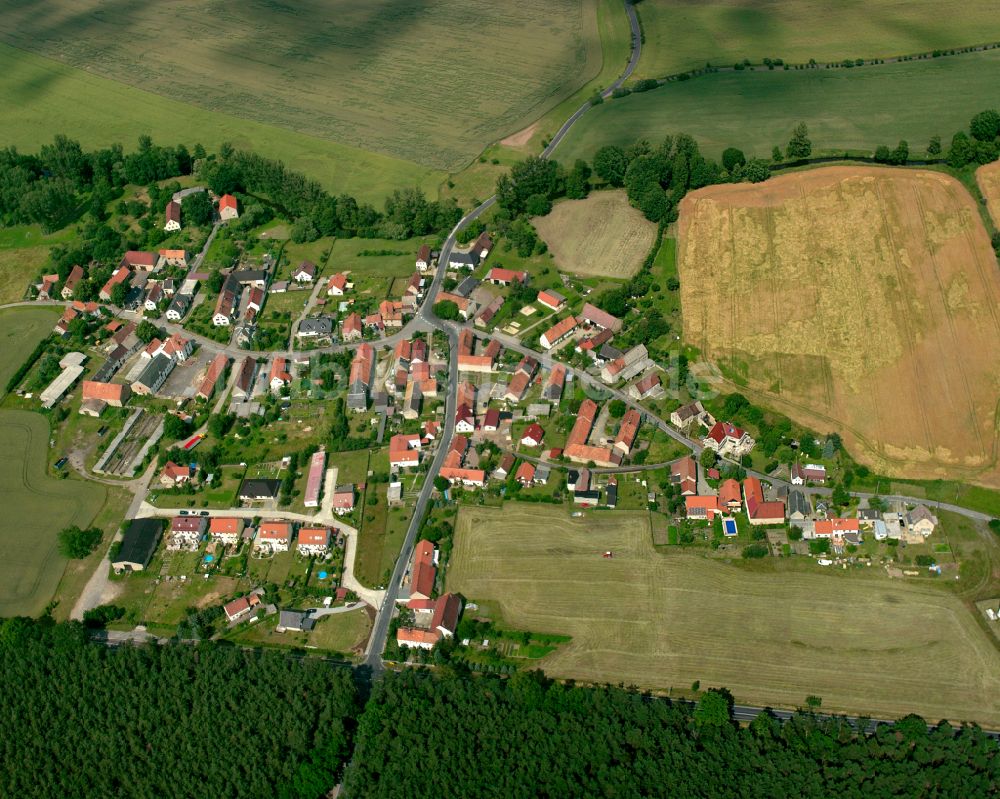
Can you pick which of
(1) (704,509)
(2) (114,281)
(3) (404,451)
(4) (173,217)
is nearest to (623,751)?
(1) (704,509)

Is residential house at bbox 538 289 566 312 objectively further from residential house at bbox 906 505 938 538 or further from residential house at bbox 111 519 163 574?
residential house at bbox 111 519 163 574

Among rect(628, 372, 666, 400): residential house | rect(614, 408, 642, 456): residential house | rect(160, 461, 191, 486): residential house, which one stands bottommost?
rect(160, 461, 191, 486): residential house

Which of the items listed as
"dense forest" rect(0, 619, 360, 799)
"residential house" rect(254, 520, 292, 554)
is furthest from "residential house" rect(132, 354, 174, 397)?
"dense forest" rect(0, 619, 360, 799)

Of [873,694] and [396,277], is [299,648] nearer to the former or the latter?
[873,694]

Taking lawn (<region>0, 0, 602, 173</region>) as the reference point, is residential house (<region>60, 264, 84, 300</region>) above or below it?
below

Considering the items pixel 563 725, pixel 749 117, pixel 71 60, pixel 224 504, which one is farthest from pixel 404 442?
pixel 71 60

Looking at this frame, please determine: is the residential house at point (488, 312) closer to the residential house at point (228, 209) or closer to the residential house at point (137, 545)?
the residential house at point (137, 545)

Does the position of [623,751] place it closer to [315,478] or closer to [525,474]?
[525,474]
